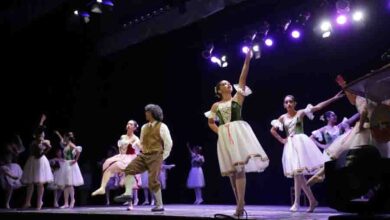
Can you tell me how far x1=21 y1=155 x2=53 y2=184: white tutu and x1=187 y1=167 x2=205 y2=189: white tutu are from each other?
3.45m

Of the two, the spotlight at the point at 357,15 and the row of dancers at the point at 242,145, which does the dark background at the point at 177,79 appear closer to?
the spotlight at the point at 357,15

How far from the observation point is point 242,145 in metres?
4.86

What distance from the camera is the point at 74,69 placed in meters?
11.7

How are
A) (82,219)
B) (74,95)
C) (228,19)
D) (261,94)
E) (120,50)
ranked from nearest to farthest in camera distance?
(82,219), (228,19), (261,94), (120,50), (74,95)

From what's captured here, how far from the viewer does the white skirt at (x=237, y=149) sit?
4801mm

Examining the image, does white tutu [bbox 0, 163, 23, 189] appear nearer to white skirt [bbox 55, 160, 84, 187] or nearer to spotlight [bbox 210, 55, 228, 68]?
white skirt [bbox 55, 160, 84, 187]

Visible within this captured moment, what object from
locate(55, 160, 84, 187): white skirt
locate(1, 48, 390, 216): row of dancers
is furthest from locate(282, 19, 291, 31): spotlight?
locate(55, 160, 84, 187): white skirt

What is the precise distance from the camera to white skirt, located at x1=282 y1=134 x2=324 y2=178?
235 inches

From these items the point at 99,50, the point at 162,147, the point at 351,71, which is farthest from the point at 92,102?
the point at 351,71

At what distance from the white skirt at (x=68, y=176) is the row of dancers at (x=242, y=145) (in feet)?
1.54

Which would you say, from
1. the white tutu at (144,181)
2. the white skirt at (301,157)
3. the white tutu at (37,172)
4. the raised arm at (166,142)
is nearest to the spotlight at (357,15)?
the white skirt at (301,157)

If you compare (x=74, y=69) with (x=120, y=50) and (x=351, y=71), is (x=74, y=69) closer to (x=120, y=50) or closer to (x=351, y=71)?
(x=120, y=50)

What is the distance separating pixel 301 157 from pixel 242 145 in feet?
4.84

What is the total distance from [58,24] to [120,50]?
158 centimetres
